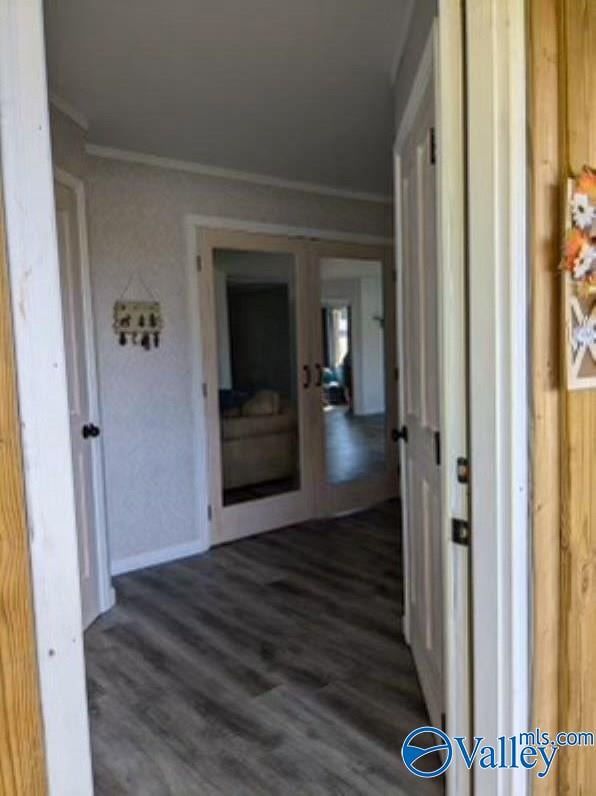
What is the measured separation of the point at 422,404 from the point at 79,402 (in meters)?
1.72

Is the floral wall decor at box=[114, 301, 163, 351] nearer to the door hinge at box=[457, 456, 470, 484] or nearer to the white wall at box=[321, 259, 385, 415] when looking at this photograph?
the white wall at box=[321, 259, 385, 415]

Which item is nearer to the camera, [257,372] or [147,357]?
[147,357]

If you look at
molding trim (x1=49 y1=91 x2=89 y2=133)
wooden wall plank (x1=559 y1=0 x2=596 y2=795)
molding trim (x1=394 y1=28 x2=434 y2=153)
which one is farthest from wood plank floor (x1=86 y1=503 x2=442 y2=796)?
molding trim (x1=49 y1=91 x2=89 y2=133)

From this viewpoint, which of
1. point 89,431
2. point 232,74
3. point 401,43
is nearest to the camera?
point 401,43

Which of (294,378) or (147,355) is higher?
(147,355)

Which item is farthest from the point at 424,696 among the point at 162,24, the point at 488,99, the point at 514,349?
the point at 162,24

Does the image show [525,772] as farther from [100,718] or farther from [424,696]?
[100,718]

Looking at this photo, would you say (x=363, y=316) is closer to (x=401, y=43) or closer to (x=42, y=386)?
(x=401, y=43)

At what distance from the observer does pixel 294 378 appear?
457 centimetres

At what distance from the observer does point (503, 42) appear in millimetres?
1146

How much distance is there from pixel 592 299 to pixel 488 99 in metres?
0.43

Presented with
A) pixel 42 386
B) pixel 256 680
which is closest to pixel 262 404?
pixel 256 680

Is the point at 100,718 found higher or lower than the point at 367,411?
lower

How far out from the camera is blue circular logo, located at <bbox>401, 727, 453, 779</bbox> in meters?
1.93
